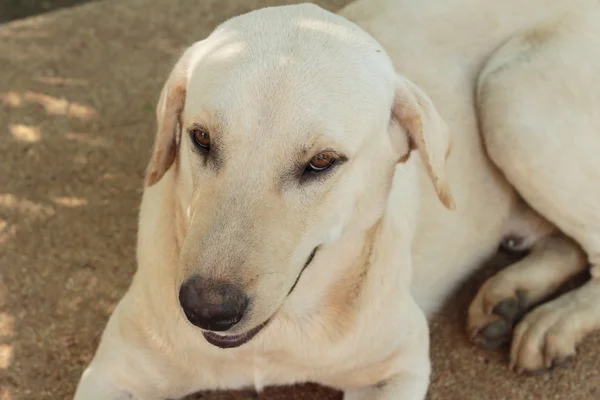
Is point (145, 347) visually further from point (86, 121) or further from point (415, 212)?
point (86, 121)

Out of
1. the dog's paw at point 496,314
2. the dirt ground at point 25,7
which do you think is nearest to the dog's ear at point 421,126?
the dog's paw at point 496,314

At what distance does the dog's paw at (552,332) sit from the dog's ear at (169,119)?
1.28 m

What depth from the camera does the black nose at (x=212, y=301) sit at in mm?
1393

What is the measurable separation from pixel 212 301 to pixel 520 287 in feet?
4.72

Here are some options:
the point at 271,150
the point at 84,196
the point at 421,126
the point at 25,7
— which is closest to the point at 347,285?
the point at 421,126

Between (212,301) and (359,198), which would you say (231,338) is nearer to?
(212,301)

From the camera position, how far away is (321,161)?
1526 mm

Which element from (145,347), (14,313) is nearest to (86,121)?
(14,313)

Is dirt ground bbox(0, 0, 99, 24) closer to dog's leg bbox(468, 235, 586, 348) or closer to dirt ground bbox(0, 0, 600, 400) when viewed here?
dirt ground bbox(0, 0, 600, 400)

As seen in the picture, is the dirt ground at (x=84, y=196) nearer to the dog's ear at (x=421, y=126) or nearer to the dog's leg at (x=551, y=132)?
the dog's leg at (x=551, y=132)

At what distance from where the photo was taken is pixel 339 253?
1.79 m

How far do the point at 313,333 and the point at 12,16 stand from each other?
2.87 m

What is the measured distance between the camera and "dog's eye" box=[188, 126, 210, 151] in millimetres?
1526

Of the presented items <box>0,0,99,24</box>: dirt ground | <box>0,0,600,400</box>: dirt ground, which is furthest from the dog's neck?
<box>0,0,99,24</box>: dirt ground
